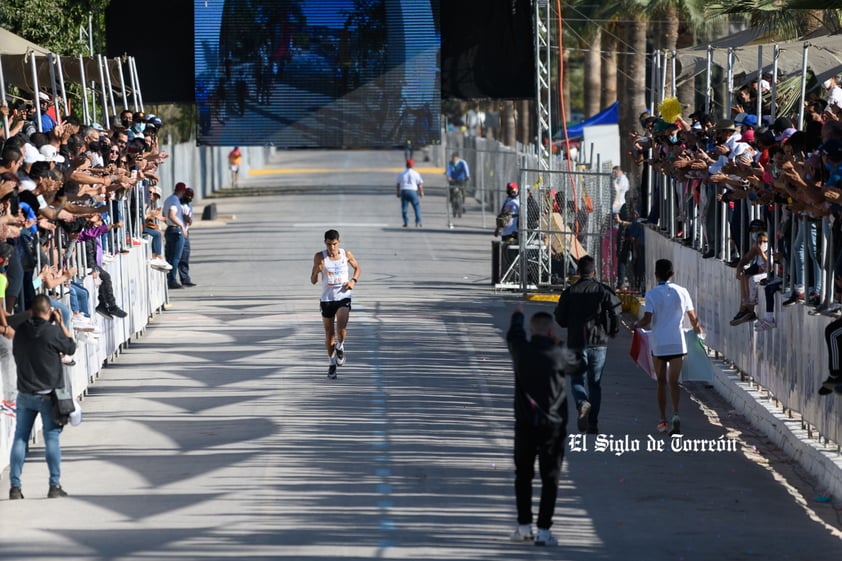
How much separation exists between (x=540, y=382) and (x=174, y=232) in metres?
18.8

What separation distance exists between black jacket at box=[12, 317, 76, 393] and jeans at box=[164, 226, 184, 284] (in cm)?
1655

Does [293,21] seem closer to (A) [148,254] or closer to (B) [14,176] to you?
(A) [148,254]

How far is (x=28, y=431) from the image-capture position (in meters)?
12.7

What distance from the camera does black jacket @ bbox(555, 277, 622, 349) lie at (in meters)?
15.6

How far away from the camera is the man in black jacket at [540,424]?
36.6 feet

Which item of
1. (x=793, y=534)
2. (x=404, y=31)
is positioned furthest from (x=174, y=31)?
(x=793, y=534)

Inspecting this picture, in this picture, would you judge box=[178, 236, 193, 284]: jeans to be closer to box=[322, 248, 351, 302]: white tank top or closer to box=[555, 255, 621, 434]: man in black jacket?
box=[322, 248, 351, 302]: white tank top

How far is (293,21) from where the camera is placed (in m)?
30.1

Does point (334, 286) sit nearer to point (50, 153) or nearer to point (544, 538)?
point (50, 153)

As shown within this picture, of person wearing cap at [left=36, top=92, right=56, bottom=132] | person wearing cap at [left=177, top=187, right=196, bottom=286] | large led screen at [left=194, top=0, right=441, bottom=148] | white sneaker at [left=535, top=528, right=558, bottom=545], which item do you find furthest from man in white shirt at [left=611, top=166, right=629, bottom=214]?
white sneaker at [left=535, top=528, right=558, bottom=545]

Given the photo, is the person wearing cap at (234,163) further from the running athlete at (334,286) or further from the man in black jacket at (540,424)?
the man in black jacket at (540,424)

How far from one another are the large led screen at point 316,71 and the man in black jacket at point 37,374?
58.8 ft

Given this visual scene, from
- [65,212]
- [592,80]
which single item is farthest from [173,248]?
[592,80]

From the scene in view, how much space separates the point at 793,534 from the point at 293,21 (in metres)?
20.2
